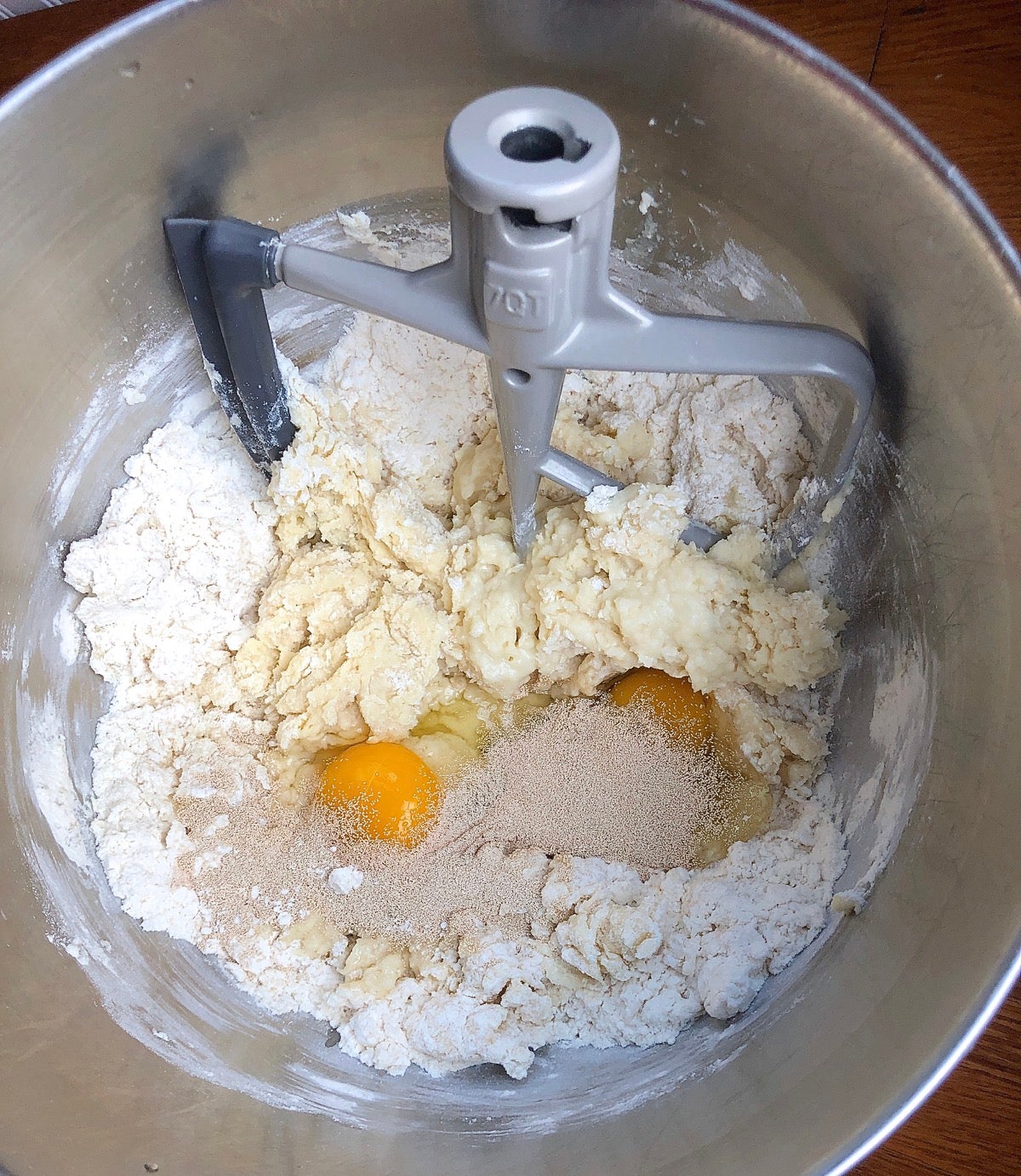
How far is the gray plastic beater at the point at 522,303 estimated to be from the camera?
0.63 m

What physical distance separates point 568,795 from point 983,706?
454mm

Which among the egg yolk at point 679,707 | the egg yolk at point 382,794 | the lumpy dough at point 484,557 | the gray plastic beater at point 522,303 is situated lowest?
the egg yolk at point 382,794

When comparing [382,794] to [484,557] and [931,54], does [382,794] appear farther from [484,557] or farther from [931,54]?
[931,54]

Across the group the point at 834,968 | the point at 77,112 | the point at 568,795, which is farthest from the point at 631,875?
the point at 77,112

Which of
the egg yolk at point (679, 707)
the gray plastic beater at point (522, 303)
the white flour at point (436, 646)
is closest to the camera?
the gray plastic beater at point (522, 303)

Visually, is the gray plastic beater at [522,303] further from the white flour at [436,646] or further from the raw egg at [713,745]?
the raw egg at [713,745]

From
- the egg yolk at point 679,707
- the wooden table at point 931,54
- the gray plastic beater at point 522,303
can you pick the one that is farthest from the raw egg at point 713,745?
the wooden table at point 931,54

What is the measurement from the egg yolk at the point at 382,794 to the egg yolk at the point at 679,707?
0.28 metres

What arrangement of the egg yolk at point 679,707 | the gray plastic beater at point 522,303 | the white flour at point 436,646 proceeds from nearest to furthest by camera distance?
the gray plastic beater at point 522,303 < the white flour at point 436,646 < the egg yolk at point 679,707

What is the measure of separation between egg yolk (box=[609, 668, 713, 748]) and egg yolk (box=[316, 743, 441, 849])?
0.28 meters

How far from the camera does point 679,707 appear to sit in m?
1.04

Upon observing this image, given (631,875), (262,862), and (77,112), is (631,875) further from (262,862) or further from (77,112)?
(77,112)

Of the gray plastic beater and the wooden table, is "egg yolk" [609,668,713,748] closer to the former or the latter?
the gray plastic beater

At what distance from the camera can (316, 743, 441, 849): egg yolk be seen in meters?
1.01
